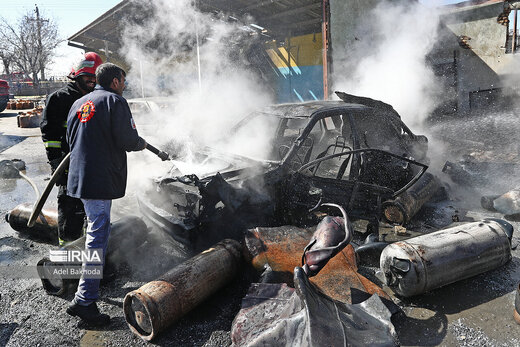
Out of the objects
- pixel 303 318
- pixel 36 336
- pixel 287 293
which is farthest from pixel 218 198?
pixel 36 336

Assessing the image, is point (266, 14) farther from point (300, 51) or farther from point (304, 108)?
point (304, 108)

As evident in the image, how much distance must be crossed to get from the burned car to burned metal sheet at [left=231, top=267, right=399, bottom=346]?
1.01 m

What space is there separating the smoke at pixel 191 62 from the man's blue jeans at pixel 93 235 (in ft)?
15.5

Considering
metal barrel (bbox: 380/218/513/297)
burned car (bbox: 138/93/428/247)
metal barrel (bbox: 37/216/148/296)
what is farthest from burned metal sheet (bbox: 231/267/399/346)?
metal barrel (bbox: 37/216/148/296)

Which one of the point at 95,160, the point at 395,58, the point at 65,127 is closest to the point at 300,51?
the point at 395,58

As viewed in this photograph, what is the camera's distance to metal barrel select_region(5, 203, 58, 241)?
13.4 feet

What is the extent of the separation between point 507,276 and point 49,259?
14.5 feet

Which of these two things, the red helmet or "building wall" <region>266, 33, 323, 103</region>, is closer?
the red helmet

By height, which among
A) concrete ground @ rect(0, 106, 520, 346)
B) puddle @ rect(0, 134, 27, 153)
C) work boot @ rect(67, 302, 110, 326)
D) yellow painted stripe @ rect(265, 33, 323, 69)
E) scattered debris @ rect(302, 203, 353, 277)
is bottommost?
concrete ground @ rect(0, 106, 520, 346)

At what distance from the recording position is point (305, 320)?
2045 millimetres

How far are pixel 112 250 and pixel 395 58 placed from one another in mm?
8558

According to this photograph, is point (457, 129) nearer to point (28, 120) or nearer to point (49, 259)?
point (49, 259)

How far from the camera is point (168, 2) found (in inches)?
395

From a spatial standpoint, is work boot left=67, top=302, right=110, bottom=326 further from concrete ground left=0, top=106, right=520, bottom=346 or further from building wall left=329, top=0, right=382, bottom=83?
building wall left=329, top=0, right=382, bottom=83
